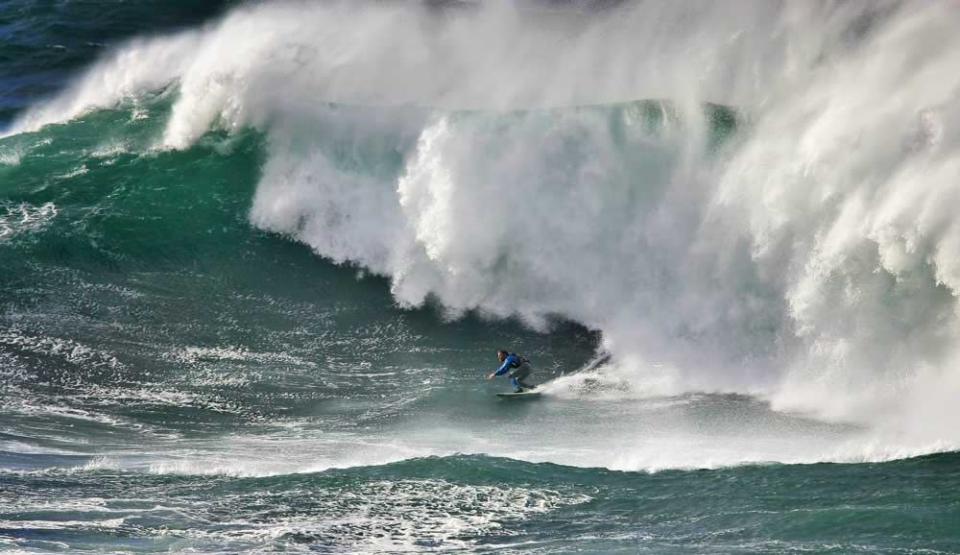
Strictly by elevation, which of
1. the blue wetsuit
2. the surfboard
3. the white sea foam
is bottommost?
the surfboard

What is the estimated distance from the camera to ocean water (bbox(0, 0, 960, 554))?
559 inches

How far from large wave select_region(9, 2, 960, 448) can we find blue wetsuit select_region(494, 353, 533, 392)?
5.23 ft

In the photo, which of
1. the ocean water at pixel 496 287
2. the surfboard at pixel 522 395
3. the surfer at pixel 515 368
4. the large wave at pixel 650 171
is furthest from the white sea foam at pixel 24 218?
the surfboard at pixel 522 395

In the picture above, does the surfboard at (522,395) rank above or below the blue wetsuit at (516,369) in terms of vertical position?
below

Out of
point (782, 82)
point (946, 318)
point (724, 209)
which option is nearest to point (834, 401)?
point (946, 318)

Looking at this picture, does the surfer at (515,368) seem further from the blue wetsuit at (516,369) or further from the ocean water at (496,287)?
the ocean water at (496,287)

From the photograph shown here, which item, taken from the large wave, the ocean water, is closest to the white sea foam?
the ocean water

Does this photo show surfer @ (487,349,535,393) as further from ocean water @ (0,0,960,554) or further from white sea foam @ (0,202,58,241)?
white sea foam @ (0,202,58,241)

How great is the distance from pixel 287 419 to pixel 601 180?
760 cm

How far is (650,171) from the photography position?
21.0 meters

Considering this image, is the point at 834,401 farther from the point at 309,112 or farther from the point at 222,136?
the point at 222,136

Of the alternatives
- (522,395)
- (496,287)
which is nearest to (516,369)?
(522,395)

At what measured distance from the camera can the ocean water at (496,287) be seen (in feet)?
46.6

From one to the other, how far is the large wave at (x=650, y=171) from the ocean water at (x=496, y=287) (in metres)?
0.07
